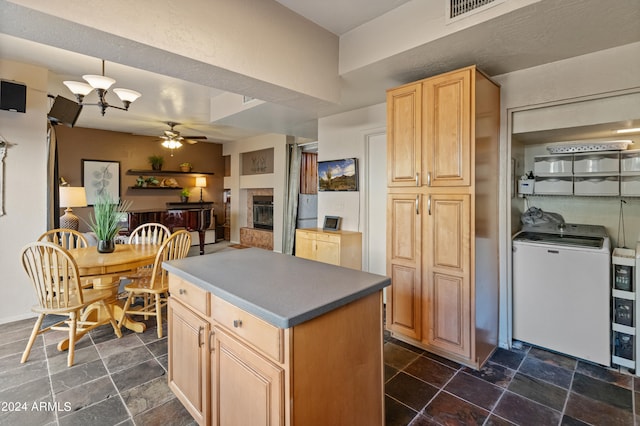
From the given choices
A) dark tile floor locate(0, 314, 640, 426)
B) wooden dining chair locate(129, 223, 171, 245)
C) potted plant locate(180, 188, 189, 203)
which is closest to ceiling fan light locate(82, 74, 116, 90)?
wooden dining chair locate(129, 223, 171, 245)

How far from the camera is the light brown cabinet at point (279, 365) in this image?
1.11m

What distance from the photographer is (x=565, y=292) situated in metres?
2.40

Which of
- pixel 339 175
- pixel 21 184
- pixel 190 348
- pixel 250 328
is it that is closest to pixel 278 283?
pixel 250 328

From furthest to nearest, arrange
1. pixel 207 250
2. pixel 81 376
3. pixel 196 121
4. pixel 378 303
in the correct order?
pixel 207 250
pixel 196 121
pixel 81 376
pixel 378 303

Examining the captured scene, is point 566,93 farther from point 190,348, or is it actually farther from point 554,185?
point 190,348

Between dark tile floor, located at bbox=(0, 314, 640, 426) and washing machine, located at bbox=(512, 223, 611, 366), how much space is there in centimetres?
16

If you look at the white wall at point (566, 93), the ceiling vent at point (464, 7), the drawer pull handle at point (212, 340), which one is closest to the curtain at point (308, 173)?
the white wall at point (566, 93)

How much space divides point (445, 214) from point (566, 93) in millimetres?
1340

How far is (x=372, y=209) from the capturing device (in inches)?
148

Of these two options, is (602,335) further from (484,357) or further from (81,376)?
(81,376)

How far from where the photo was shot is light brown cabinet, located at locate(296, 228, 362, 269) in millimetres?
3604

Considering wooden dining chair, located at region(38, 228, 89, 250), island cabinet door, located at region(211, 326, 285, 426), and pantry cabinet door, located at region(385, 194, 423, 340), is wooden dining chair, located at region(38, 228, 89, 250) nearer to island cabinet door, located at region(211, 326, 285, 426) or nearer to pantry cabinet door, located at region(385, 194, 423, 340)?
island cabinet door, located at region(211, 326, 285, 426)

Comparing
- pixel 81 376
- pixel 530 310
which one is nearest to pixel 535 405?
pixel 530 310

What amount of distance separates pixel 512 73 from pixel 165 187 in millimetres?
7343
